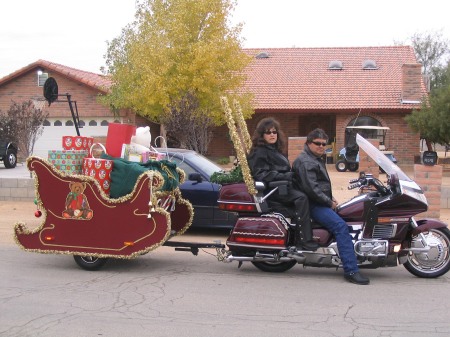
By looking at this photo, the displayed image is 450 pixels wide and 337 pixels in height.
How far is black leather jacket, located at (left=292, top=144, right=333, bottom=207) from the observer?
23.7 ft

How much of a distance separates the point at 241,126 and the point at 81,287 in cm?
273

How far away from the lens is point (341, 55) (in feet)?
110

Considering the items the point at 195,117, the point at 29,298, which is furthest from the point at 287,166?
the point at 195,117

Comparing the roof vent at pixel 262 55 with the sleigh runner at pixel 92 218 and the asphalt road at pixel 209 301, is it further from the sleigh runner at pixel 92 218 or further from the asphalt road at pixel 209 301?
the sleigh runner at pixel 92 218

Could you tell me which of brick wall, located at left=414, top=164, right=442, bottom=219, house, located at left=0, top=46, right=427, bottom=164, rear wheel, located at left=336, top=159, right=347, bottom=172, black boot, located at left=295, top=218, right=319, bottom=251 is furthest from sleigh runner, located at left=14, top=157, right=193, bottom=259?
house, located at left=0, top=46, right=427, bottom=164

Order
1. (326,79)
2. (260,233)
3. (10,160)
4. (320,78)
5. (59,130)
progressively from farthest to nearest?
(320,78), (326,79), (59,130), (10,160), (260,233)

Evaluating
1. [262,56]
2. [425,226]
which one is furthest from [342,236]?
[262,56]

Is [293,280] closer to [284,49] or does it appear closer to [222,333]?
[222,333]

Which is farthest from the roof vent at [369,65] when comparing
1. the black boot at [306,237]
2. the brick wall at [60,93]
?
the black boot at [306,237]

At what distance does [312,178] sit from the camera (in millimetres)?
7305

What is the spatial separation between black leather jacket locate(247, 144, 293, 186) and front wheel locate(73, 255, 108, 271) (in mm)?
2218

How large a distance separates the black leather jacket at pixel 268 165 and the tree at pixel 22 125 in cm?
1944

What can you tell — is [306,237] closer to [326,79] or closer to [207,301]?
[207,301]

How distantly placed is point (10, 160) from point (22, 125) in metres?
1.49
